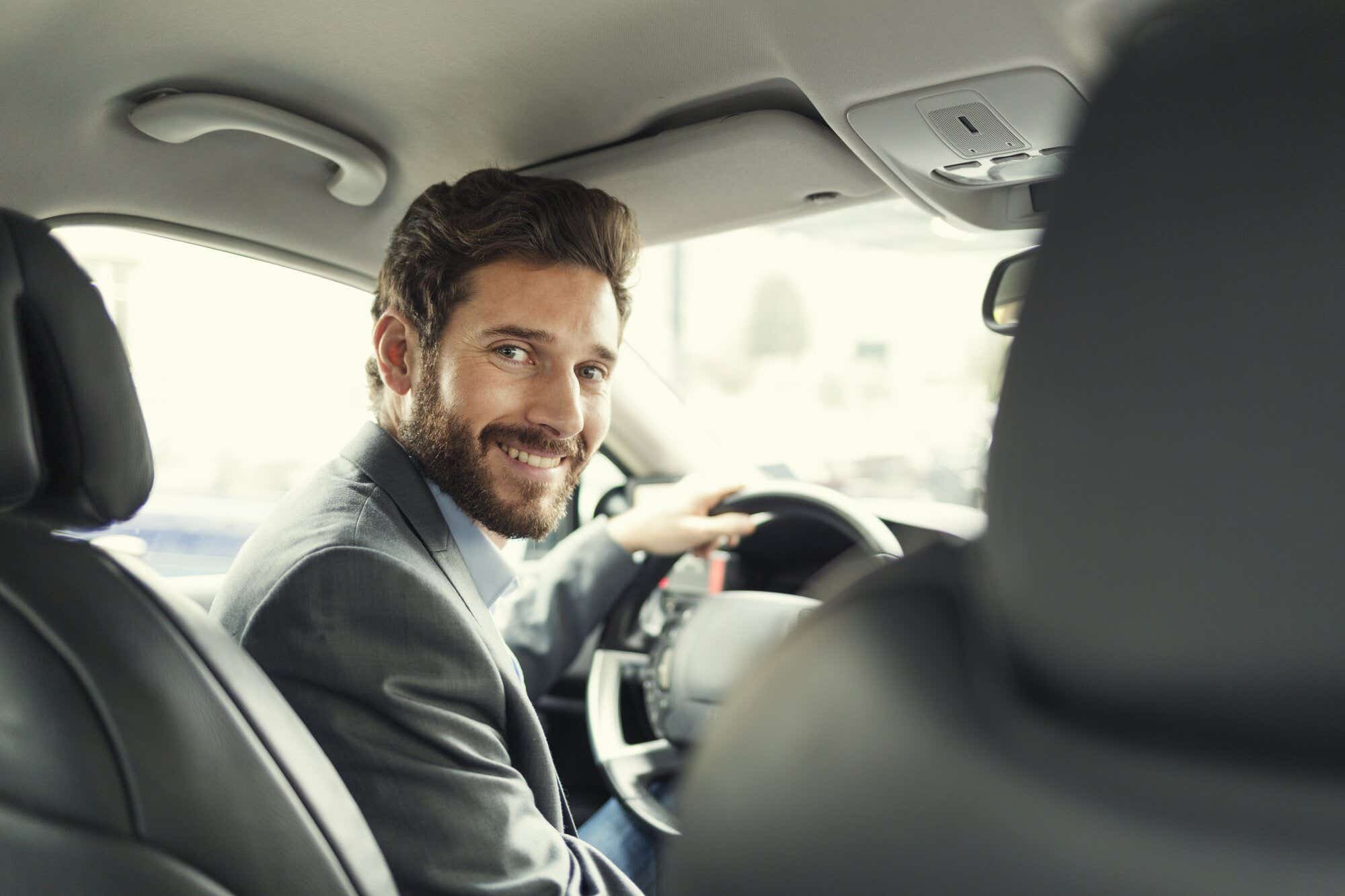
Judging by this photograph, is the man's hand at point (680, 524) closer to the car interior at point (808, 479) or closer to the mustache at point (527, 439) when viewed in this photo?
the car interior at point (808, 479)

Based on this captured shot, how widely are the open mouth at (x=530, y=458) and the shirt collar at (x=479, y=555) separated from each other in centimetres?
13

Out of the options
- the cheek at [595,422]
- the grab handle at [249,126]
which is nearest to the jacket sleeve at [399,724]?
the cheek at [595,422]

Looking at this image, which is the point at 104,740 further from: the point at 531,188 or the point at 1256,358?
the point at 531,188

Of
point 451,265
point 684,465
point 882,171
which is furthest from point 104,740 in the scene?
point 684,465

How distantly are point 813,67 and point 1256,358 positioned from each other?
1210 millimetres

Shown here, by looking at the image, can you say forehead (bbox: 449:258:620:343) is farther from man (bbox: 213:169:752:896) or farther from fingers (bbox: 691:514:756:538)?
fingers (bbox: 691:514:756:538)

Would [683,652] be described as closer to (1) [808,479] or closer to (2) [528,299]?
(1) [808,479]

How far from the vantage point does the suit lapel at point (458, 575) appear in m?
1.41

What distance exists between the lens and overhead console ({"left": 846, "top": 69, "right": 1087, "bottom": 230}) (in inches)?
57.3

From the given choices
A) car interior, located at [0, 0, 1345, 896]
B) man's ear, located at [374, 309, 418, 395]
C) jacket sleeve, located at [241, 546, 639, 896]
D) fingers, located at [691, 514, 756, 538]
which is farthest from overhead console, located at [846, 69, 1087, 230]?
jacket sleeve, located at [241, 546, 639, 896]

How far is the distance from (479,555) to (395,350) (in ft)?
1.41

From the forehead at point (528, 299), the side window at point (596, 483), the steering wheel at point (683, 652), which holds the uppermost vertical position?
the forehead at point (528, 299)

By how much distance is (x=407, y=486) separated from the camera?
1491 millimetres

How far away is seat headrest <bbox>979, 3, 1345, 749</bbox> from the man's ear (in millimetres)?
1579
